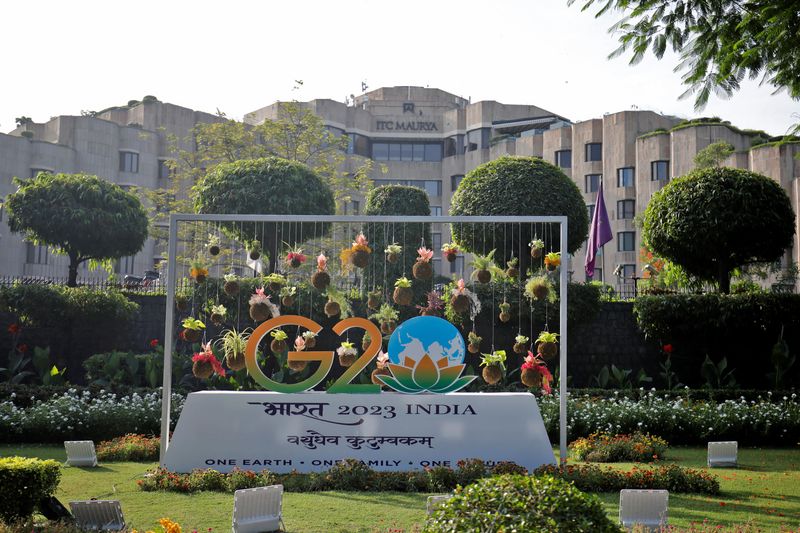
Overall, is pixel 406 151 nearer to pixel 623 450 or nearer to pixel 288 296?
pixel 288 296

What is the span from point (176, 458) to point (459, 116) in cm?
5443

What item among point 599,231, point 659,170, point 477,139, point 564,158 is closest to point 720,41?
point 599,231

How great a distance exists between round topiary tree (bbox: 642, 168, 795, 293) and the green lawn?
30.0ft

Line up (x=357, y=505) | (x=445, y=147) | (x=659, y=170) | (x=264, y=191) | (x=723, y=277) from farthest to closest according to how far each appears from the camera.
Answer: (x=445, y=147)
(x=659, y=170)
(x=264, y=191)
(x=723, y=277)
(x=357, y=505)

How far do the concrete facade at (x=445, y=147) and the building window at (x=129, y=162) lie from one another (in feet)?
0.86

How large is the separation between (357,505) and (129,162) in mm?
47232

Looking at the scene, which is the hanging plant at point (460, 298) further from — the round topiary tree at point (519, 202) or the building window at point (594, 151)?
the building window at point (594, 151)

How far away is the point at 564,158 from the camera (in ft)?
186

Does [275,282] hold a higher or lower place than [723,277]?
lower

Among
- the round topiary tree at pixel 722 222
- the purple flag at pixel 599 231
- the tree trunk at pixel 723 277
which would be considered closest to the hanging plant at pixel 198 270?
the round topiary tree at pixel 722 222

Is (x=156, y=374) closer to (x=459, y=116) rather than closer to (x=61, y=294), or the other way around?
(x=61, y=294)

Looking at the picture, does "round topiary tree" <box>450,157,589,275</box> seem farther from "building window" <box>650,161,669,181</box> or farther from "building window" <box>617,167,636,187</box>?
"building window" <box>617,167,636,187</box>

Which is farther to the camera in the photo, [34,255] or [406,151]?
[406,151]

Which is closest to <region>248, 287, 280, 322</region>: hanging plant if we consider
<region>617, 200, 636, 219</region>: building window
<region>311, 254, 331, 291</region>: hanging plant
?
<region>311, 254, 331, 291</region>: hanging plant
